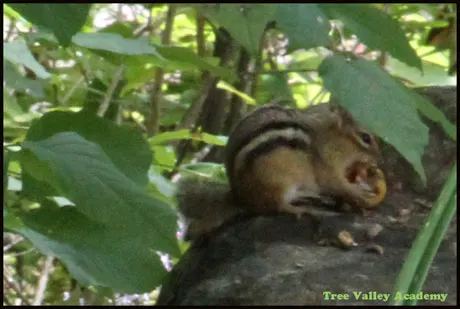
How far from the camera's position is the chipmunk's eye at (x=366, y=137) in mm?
1500

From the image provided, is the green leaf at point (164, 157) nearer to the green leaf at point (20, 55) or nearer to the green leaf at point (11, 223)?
the green leaf at point (20, 55)

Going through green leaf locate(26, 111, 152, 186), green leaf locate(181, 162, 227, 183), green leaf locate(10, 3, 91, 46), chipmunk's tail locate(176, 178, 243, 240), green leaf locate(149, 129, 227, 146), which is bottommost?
chipmunk's tail locate(176, 178, 243, 240)

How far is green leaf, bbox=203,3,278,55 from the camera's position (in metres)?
0.58

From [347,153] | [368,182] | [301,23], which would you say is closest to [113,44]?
[301,23]

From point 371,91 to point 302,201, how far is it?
32.4 inches

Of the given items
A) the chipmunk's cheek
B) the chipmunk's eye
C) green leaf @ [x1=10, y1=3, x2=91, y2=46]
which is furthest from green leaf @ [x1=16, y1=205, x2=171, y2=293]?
the chipmunk's eye

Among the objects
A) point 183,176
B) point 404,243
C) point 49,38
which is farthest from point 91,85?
point 404,243

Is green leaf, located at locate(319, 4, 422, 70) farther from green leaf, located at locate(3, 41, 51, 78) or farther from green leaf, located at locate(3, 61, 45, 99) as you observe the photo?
green leaf, located at locate(3, 61, 45, 99)

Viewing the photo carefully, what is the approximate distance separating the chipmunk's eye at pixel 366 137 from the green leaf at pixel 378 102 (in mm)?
932

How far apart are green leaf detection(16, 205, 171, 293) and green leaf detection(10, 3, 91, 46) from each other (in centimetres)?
21

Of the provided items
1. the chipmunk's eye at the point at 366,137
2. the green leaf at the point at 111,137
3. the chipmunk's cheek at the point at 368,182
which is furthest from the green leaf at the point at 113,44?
the chipmunk's eye at the point at 366,137

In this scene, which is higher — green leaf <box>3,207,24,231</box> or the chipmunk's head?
green leaf <box>3,207,24,231</box>

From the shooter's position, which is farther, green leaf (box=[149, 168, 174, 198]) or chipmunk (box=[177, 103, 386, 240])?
chipmunk (box=[177, 103, 386, 240])

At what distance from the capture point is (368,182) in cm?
142
